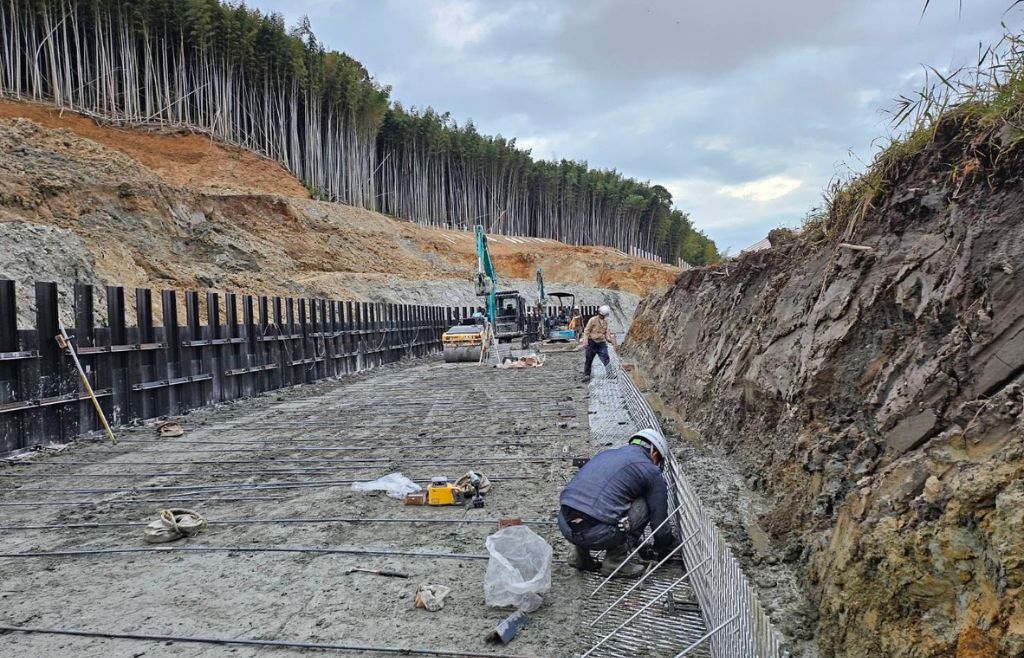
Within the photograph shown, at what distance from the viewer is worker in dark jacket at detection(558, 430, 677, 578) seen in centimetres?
374

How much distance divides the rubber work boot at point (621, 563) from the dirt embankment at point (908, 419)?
89 centimetres

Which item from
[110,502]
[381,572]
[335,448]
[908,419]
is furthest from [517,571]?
[335,448]

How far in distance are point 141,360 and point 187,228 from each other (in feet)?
49.5

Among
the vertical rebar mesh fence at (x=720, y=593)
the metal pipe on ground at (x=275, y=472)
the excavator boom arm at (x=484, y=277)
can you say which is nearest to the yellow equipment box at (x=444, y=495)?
the metal pipe on ground at (x=275, y=472)

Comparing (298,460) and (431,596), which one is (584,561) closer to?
(431,596)

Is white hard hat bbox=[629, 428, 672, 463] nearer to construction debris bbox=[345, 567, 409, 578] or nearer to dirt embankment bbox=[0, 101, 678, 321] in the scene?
construction debris bbox=[345, 567, 409, 578]

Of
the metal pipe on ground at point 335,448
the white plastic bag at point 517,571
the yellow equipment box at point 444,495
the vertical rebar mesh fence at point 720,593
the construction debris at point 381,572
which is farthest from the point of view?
the metal pipe on ground at point 335,448

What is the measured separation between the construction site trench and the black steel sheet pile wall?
21.7 inches

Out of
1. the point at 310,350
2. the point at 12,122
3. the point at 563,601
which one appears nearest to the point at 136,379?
the point at 310,350

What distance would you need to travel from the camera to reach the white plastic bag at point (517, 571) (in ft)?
11.2

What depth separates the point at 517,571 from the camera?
347 cm

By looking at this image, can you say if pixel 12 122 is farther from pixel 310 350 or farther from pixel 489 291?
pixel 489 291

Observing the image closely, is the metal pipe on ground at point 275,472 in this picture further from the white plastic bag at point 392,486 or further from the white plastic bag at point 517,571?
the white plastic bag at point 517,571

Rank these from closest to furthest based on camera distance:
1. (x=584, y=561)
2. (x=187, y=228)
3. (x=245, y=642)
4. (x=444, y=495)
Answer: (x=245, y=642) < (x=584, y=561) < (x=444, y=495) < (x=187, y=228)
